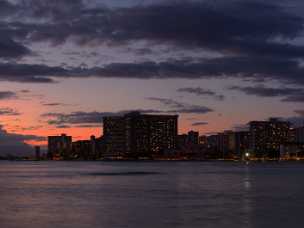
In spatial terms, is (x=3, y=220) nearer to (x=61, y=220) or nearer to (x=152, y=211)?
(x=61, y=220)

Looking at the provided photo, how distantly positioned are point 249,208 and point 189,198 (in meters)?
9.21

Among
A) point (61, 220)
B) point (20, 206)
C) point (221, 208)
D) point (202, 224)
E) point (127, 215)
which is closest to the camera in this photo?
point (202, 224)

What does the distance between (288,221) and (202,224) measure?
5.08 m

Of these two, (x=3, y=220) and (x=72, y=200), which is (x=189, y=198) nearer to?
(x=72, y=200)

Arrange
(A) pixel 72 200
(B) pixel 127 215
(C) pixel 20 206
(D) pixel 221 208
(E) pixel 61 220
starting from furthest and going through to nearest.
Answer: (A) pixel 72 200 → (C) pixel 20 206 → (D) pixel 221 208 → (B) pixel 127 215 → (E) pixel 61 220

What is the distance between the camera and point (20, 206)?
41.8 metres

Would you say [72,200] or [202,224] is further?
[72,200]

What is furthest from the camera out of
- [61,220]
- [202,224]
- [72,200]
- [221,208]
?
[72,200]

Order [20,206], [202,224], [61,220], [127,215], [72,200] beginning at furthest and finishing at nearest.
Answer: [72,200] → [20,206] → [127,215] → [61,220] → [202,224]

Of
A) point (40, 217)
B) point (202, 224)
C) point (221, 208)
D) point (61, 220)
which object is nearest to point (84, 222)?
point (61, 220)

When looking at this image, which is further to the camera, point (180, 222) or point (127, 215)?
point (127, 215)

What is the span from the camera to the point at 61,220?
108 feet

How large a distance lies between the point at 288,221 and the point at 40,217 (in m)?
14.1

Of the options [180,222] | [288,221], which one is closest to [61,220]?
[180,222]
